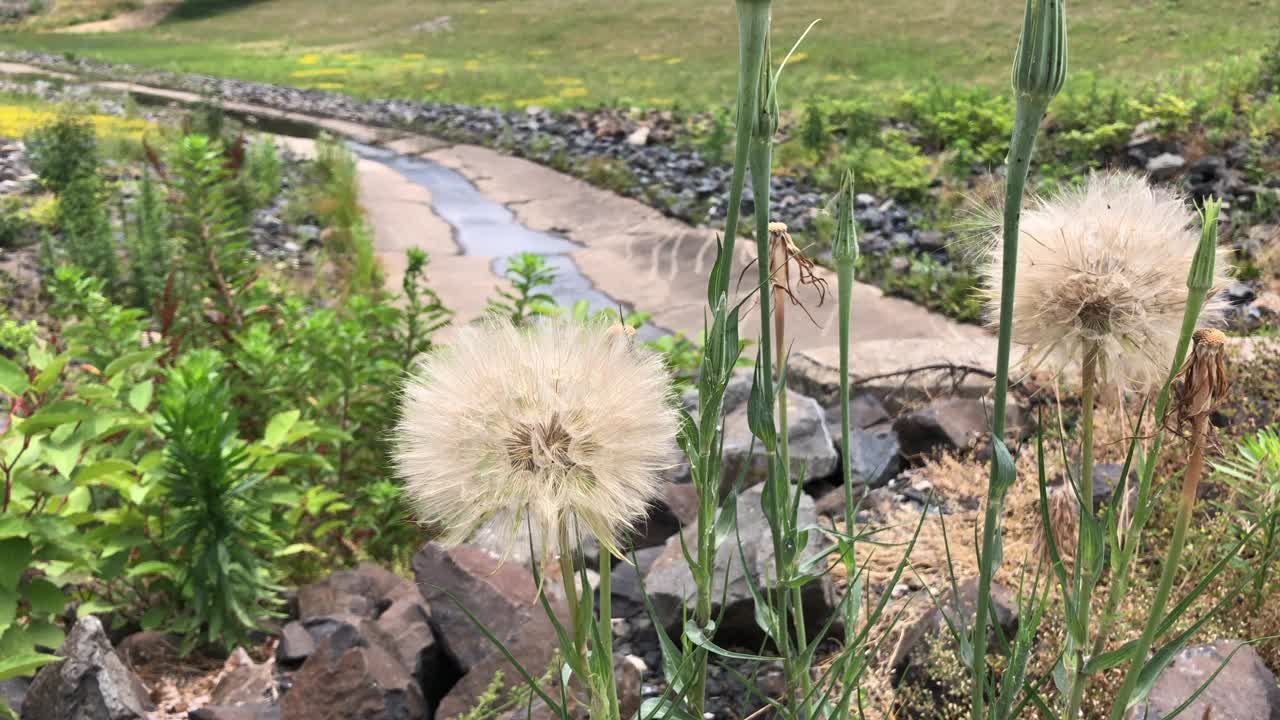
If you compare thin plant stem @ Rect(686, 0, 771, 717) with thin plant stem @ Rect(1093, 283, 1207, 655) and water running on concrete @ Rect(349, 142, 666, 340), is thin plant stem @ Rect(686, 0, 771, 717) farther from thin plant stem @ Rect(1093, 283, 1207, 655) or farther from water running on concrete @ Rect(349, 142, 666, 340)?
water running on concrete @ Rect(349, 142, 666, 340)

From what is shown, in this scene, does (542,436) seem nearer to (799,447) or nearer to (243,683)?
(243,683)

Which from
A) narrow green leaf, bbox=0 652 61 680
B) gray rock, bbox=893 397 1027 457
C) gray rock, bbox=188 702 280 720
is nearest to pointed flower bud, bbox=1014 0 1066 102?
narrow green leaf, bbox=0 652 61 680

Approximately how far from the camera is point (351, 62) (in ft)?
108

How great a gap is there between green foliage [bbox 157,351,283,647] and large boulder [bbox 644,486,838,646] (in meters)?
1.12

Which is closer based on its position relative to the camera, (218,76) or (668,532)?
(668,532)

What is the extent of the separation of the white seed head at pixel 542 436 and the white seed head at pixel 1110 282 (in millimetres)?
484

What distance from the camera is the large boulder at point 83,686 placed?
6.73ft

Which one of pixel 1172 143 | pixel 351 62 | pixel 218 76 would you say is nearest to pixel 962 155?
pixel 1172 143

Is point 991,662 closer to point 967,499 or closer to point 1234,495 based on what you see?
point 1234,495

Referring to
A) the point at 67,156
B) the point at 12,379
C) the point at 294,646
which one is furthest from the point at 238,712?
the point at 67,156

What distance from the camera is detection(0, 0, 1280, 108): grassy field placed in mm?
17172

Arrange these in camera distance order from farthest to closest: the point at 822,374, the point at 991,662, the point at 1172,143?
the point at 1172,143, the point at 822,374, the point at 991,662

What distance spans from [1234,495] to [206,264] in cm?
403

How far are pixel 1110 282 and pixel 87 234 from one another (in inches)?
262
